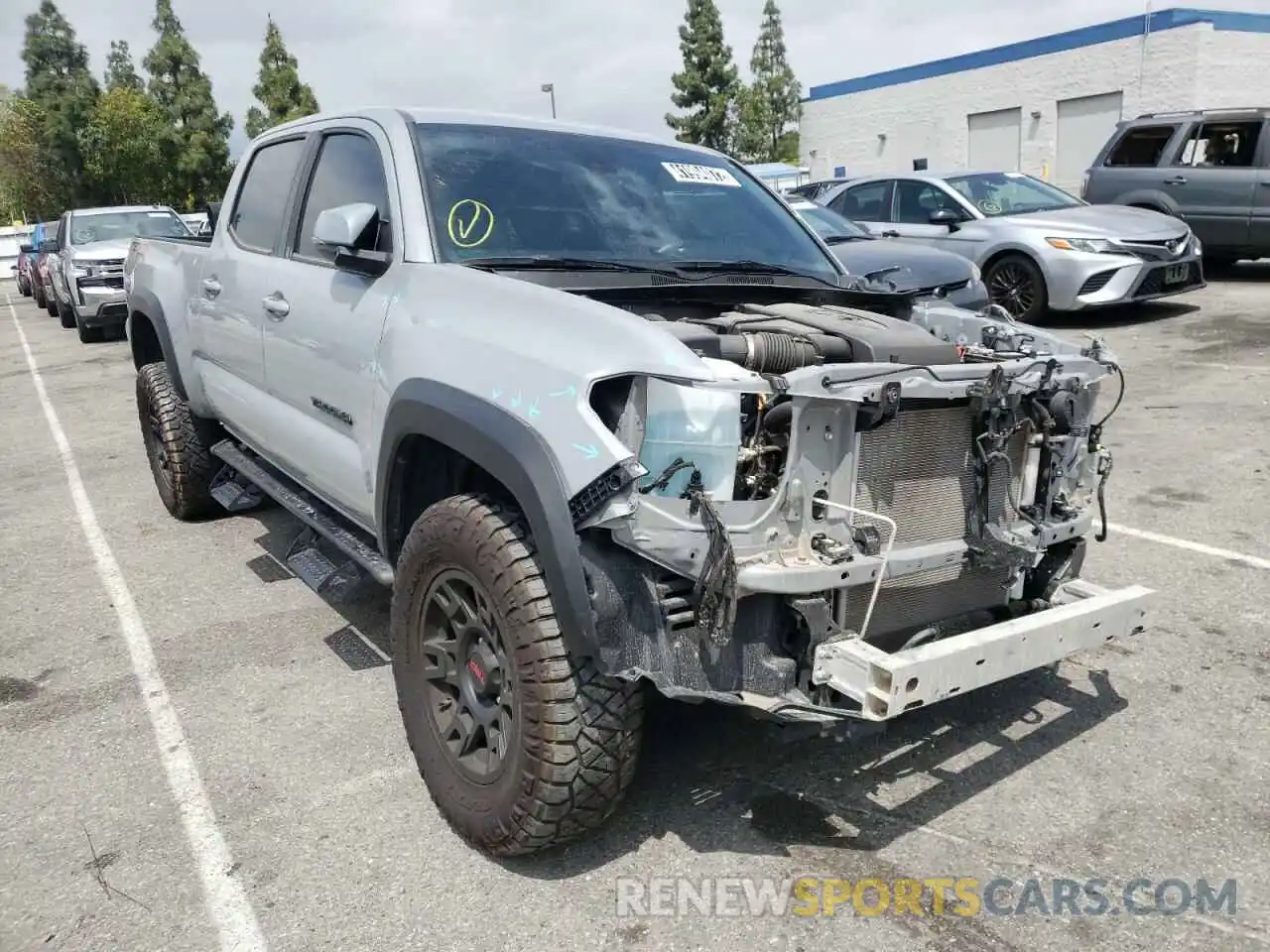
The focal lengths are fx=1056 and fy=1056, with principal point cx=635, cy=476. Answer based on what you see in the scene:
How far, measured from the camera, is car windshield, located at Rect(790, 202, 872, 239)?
9203mm

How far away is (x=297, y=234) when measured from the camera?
414cm

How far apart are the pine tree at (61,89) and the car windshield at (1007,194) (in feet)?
152

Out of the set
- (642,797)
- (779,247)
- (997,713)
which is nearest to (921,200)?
(779,247)

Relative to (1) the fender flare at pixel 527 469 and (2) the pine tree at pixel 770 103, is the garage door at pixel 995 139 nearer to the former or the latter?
(2) the pine tree at pixel 770 103

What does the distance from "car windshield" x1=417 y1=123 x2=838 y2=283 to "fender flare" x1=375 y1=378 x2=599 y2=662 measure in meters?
0.65

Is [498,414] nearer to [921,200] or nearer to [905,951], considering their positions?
[905,951]

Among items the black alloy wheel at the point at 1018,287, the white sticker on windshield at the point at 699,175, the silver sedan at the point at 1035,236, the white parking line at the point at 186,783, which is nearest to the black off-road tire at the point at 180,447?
the white parking line at the point at 186,783

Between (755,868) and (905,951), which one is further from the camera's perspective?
(755,868)

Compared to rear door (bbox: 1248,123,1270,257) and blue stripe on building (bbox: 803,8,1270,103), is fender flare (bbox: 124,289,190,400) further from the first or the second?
blue stripe on building (bbox: 803,8,1270,103)

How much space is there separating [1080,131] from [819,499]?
27.3 meters

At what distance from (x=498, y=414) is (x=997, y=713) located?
1997mm

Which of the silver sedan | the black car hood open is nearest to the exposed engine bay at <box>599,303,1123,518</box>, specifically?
the black car hood open

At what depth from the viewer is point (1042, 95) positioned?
26.9 m

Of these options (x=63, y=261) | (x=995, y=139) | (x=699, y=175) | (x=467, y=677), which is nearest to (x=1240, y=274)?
(x=699, y=175)
